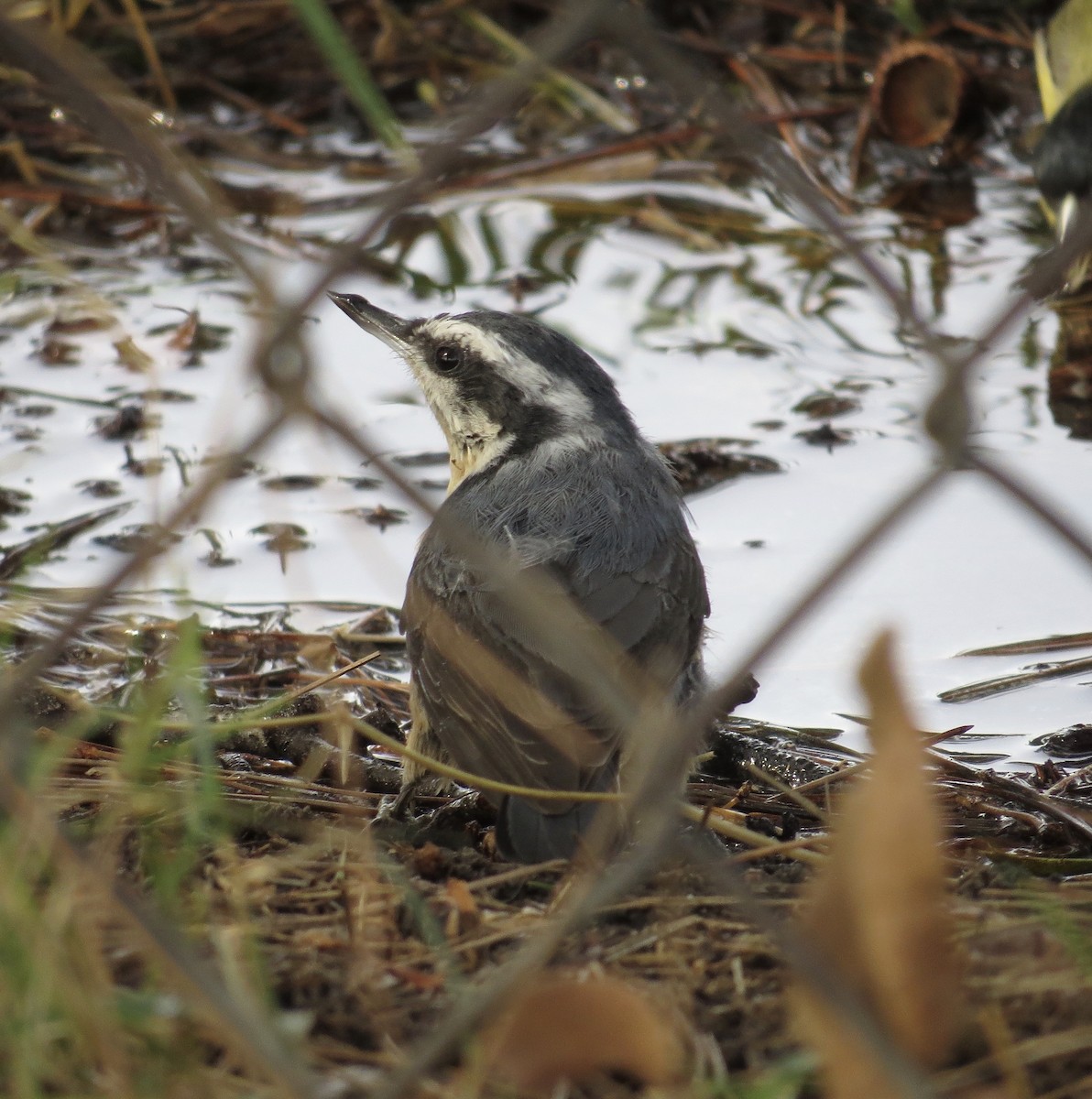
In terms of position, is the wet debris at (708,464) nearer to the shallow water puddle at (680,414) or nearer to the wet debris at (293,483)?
the shallow water puddle at (680,414)

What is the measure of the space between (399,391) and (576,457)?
1755mm

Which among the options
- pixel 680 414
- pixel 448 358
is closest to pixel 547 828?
pixel 448 358

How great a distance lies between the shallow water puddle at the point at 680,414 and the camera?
185 inches

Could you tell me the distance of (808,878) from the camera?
2842mm

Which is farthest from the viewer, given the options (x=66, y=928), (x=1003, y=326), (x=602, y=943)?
(x=602, y=943)

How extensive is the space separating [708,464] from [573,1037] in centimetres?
363

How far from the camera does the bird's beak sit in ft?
15.6

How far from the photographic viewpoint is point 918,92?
24.2 feet

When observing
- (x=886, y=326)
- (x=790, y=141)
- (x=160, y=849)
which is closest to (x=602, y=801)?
(x=160, y=849)

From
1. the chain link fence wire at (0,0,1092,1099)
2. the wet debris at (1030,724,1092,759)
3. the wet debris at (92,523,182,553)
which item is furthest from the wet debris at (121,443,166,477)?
the chain link fence wire at (0,0,1092,1099)

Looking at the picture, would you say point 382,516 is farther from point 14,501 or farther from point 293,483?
point 14,501

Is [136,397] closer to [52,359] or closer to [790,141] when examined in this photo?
[52,359]

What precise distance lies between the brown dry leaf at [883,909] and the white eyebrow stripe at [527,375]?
8.78ft

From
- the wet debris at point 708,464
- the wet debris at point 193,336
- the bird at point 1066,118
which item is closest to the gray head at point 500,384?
the wet debris at point 708,464
